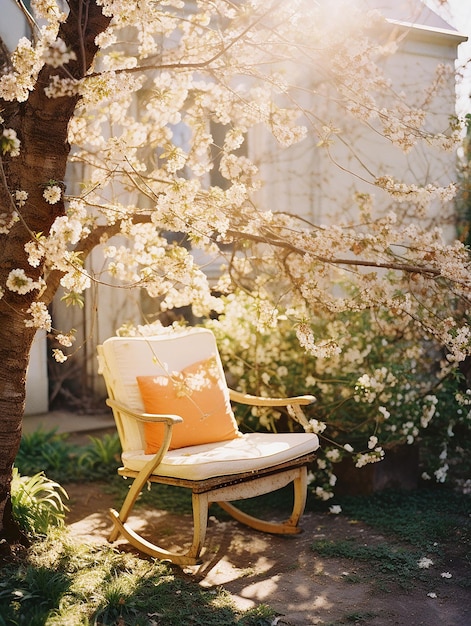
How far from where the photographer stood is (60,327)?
24.8 feet

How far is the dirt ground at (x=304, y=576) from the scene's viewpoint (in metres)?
3.21

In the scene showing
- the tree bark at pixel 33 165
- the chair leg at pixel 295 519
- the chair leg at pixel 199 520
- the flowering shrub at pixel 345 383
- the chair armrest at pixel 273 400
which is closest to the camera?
the tree bark at pixel 33 165

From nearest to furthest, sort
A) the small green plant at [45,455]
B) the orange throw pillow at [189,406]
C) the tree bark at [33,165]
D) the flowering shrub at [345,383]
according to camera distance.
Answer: the tree bark at [33,165] → the orange throw pillow at [189,406] → the flowering shrub at [345,383] → the small green plant at [45,455]

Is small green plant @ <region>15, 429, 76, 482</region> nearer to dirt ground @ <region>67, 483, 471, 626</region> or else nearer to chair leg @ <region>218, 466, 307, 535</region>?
dirt ground @ <region>67, 483, 471, 626</region>

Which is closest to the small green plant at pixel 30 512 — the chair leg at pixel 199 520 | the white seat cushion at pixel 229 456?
the white seat cushion at pixel 229 456

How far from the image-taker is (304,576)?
3.66 metres

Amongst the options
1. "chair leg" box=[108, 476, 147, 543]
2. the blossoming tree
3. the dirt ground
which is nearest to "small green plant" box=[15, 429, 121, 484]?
the dirt ground

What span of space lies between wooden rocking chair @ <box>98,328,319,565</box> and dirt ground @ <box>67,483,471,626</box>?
6.8 inches

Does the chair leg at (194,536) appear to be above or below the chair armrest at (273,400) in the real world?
below

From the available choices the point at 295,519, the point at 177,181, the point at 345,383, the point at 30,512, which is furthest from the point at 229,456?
the point at 177,181

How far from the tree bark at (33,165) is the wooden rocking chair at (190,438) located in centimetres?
76

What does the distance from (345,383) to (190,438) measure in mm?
1134

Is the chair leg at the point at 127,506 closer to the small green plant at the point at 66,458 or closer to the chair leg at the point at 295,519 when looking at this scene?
the chair leg at the point at 295,519

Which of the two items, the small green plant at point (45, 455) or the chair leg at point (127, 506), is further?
the small green plant at point (45, 455)
